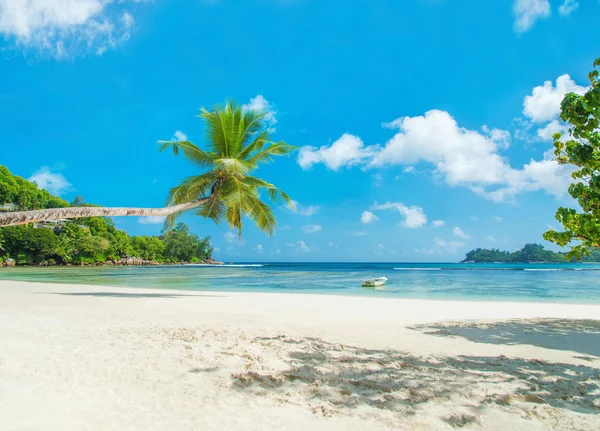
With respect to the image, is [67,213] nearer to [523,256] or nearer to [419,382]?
[419,382]

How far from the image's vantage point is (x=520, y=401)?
10.9 feet

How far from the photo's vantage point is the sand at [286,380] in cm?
290

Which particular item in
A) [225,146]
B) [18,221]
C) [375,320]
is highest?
[225,146]

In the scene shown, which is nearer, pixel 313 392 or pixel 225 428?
pixel 225 428

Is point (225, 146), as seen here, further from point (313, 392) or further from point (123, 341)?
point (313, 392)

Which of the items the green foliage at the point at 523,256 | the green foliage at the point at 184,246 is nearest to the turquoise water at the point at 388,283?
the green foliage at the point at 184,246

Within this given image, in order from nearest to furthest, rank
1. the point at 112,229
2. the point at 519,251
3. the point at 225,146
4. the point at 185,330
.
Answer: the point at 185,330 → the point at 225,146 → the point at 112,229 → the point at 519,251

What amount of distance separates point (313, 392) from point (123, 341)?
309 cm

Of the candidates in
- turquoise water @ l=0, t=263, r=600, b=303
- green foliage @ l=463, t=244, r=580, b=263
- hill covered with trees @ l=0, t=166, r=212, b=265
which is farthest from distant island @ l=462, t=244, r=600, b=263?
hill covered with trees @ l=0, t=166, r=212, b=265

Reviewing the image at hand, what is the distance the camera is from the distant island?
109188 mm

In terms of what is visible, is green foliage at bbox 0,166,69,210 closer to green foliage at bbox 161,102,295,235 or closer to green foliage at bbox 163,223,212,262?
green foliage at bbox 163,223,212,262

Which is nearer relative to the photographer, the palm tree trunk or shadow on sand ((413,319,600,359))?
the palm tree trunk

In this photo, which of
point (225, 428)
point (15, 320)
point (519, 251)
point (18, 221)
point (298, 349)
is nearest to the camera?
point (225, 428)

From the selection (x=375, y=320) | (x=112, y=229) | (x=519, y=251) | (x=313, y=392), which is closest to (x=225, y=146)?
(x=375, y=320)
